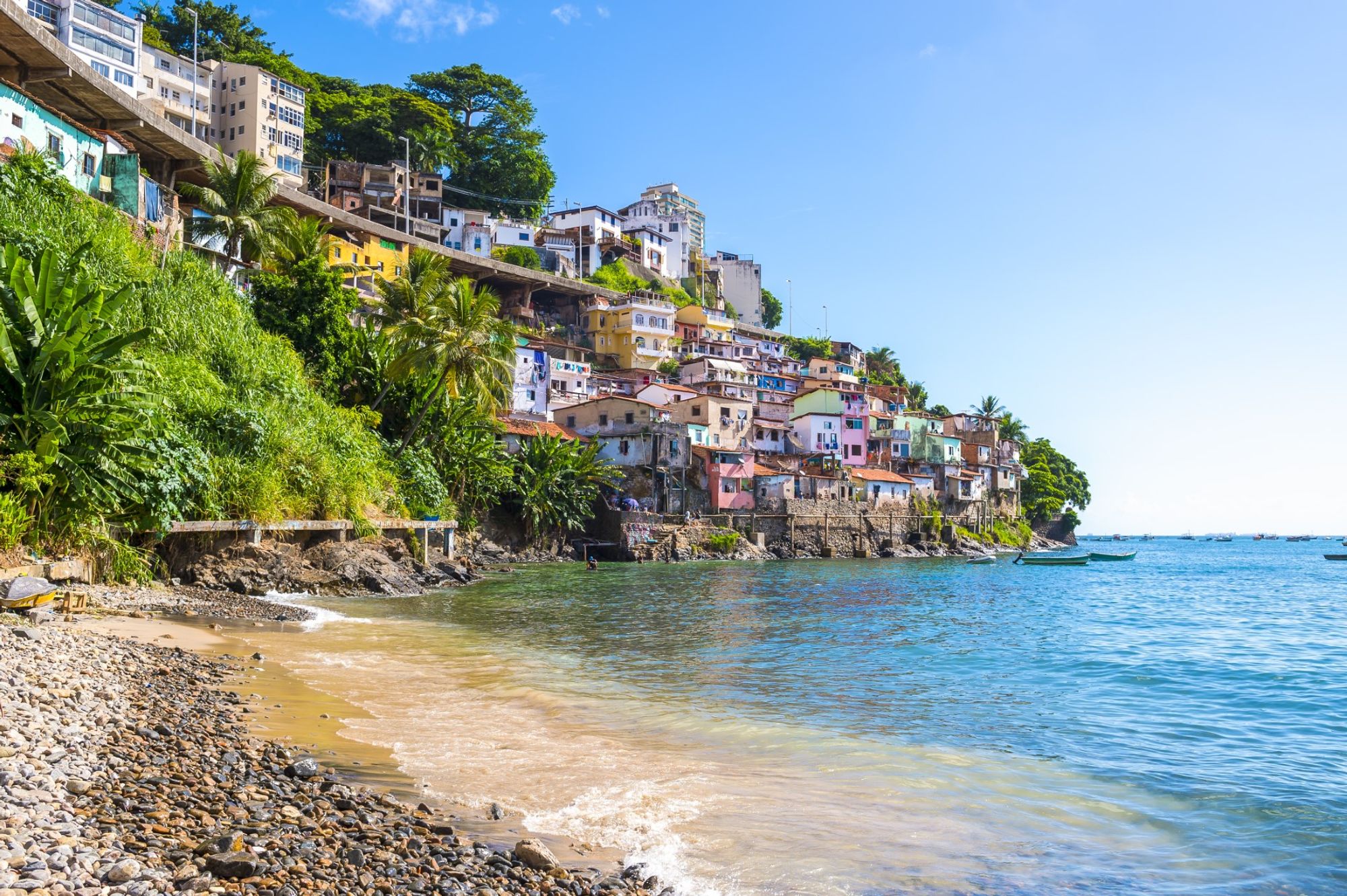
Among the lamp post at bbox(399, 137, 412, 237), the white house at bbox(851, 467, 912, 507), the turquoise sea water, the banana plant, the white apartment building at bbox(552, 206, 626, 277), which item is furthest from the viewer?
the white apartment building at bbox(552, 206, 626, 277)

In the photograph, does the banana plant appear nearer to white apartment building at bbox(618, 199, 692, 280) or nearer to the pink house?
the pink house

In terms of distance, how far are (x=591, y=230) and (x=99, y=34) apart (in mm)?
55503

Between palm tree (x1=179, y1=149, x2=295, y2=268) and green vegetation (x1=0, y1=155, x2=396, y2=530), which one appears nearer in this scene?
green vegetation (x1=0, y1=155, x2=396, y2=530)

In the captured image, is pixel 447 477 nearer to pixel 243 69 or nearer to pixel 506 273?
pixel 506 273

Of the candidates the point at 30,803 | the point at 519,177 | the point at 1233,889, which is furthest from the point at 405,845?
the point at 519,177

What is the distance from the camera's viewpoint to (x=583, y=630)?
24688 mm

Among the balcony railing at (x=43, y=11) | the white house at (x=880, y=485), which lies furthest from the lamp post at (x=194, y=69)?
the white house at (x=880, y=485)

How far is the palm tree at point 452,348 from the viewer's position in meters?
40.9

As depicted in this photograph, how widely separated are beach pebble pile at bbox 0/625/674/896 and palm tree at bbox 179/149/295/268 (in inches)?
1470

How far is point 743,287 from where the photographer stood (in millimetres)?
131250

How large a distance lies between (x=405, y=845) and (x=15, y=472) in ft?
44.7

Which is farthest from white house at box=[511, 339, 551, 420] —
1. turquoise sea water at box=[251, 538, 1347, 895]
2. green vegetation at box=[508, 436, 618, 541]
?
turquoise sea water at box=[251, 538, 1347, 895]

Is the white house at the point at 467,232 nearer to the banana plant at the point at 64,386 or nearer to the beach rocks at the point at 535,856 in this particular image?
the banana plant at the point at 64,386

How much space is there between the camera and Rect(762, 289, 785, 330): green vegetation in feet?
442
